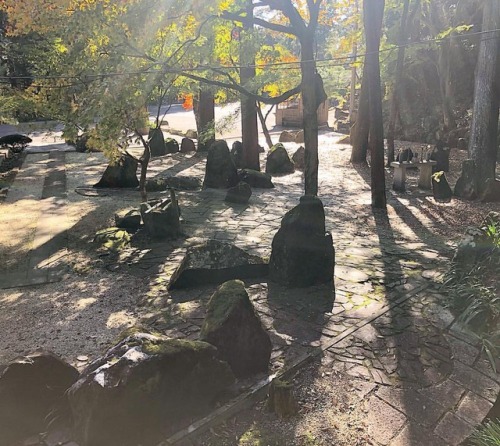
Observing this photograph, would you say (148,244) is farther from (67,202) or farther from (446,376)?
(446,376)

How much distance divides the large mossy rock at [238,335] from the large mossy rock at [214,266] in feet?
6.23

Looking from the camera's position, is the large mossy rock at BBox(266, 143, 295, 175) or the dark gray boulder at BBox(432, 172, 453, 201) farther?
the large mossy rock at BBox(266, 143, 295, 175)

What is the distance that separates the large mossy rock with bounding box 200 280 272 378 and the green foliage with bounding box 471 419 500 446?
77.7 inches

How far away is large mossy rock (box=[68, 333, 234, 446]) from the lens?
3434mm

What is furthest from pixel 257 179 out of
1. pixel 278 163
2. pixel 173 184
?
pixel 278 163

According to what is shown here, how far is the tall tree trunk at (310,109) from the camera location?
10.6 metres

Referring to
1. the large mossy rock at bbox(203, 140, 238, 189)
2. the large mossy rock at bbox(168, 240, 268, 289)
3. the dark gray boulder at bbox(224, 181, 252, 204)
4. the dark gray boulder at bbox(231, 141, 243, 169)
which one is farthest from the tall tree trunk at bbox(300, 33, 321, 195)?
the dark gray boulder at bbox(231, 141, 243, 169)

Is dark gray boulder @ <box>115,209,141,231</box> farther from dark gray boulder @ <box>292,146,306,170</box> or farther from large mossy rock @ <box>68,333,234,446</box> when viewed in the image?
dark gray boulder @ <box>292,146,306,170</box>

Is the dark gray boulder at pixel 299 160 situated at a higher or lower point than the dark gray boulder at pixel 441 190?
higher

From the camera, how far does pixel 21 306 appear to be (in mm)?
6391

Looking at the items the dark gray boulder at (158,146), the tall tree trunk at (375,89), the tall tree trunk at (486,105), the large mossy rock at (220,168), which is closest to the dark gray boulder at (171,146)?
the dark gray boulder at (158,146)

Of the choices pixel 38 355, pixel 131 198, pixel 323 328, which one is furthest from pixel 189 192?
pixel 38 355

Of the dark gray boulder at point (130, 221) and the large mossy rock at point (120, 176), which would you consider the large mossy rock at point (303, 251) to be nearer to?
the dark gray boulder at point (130, 221)

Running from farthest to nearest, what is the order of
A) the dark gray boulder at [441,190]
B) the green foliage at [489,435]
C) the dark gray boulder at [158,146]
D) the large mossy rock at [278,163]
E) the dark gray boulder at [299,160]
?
the dark gray boulder at [158,146] < the dark gray boulder at [299,160] < the large mossy rock at [278,163] < the dark gray boulder at [441,190] < the green foliage at [489,435]
